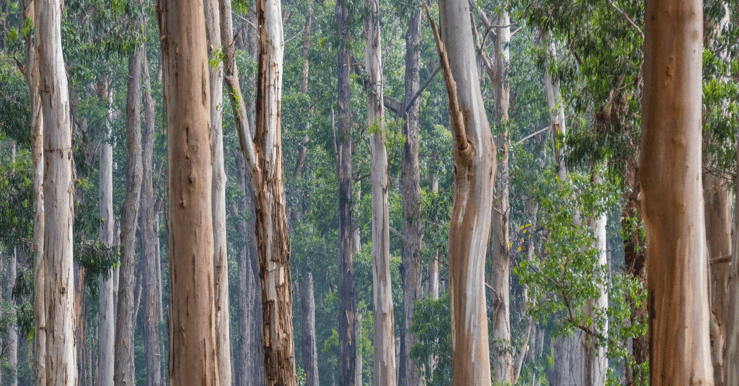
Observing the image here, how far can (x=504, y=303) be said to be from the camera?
47.9 feet

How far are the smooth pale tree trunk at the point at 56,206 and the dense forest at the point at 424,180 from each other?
28 mm

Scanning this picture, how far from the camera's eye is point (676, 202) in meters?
5.18

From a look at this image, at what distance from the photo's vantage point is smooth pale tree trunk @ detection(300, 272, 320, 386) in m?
20.1

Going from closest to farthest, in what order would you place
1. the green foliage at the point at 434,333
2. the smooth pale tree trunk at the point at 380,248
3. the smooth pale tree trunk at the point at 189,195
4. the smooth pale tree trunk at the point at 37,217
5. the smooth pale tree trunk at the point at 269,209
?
the smooth pale tree trunk at the point at 189,195, the smooth pale tree trunk at the point at 269,209, the smooth pale tree trunk at the point at 37,217, the smooth pale tree trunk at the point at 380,248, the green foliage at the point at 434,333

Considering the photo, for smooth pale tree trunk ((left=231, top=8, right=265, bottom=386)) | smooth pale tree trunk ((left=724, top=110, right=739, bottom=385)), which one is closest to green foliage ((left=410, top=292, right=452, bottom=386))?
smooth pale tree trunk ((left=231, top=8, right=265, bottom=386))

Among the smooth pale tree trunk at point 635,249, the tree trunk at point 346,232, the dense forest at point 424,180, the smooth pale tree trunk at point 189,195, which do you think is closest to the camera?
the smooth pale tree trunk at point 189,195

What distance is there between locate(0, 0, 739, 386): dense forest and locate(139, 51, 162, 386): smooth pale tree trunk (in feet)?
0.31

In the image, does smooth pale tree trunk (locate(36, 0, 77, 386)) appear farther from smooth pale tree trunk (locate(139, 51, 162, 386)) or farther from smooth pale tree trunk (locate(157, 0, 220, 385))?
smooth pale tree trunk (locate(139, 51, 162, 386))

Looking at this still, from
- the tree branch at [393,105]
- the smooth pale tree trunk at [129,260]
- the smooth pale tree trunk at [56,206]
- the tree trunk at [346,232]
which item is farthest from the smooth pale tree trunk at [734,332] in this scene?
the tree branch at [393,105]

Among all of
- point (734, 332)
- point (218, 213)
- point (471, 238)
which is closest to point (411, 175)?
point (218, 213)

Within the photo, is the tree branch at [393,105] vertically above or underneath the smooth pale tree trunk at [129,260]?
above

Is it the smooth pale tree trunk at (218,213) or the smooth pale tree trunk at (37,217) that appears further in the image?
the smooth pale tree trunk at (218,213)

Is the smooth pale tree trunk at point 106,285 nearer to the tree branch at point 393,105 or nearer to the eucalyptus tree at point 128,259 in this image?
the eucalyptus tree at point 128,259

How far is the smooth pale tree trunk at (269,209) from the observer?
7.70 metres
